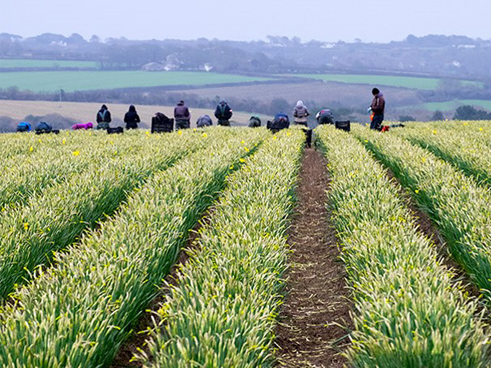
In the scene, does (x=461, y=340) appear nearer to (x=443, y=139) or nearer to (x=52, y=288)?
(x=52, y=288)

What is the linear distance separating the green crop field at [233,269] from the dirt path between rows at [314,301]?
3cm

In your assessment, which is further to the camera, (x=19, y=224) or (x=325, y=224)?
(x=325, y=224)

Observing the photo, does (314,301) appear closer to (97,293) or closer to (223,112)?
(97,293)

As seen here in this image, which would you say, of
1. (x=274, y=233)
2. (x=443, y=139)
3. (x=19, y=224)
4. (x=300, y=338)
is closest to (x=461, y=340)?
(x=300, y=338)

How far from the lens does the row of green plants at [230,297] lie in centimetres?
Result: 480

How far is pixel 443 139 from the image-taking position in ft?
58.5

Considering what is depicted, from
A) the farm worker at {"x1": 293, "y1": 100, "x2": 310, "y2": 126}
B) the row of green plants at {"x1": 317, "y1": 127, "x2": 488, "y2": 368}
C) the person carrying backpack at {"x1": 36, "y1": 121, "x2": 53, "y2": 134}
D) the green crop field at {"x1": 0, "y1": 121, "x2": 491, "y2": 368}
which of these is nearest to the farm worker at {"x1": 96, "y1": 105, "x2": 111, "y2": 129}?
the person carrying backpack at {"x1": 36, "y1": 121, "x2": 53, "y2": 134}

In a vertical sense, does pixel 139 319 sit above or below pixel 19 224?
below

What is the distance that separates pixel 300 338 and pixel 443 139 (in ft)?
41.0

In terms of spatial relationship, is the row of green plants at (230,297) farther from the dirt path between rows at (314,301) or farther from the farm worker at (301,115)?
the farm worker at (301,115)

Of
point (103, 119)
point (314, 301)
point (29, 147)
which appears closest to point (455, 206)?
point (314, 301)

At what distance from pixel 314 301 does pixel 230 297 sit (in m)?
2.30

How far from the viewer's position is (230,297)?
18.9ft

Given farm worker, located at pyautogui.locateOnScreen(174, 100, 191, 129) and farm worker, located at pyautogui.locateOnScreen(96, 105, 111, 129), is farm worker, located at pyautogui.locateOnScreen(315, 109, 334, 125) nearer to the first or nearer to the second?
farm worker, located at pyautogui.locateOnScreen(174, 100, 191, 129)
